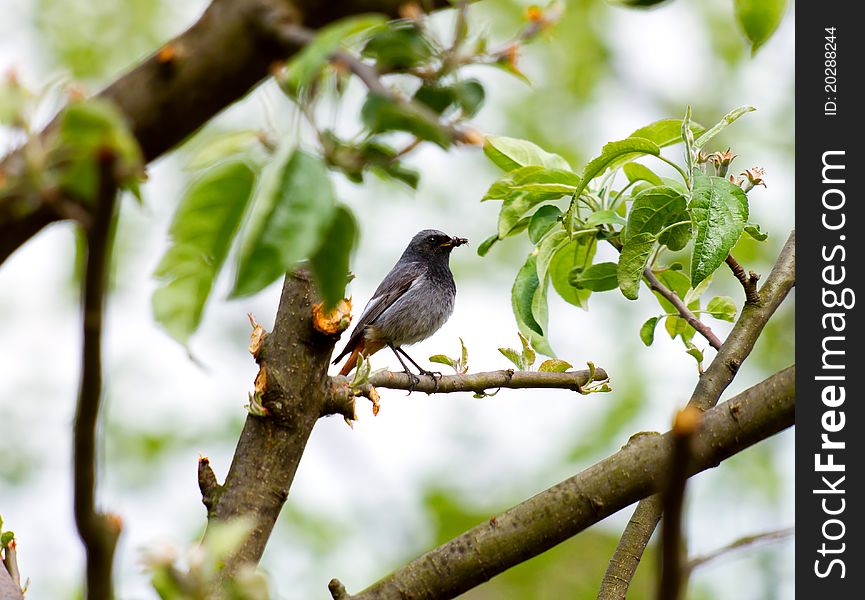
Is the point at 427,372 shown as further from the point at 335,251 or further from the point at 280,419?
the point at 335,251

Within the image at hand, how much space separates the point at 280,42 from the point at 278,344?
1543 millimetres

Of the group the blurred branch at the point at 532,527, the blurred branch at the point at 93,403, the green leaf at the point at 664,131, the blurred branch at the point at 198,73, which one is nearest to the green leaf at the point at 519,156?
the green leaf at the point at 664,131

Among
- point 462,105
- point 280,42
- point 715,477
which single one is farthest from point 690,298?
point 715,477

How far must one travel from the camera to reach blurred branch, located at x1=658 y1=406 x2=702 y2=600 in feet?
3.04

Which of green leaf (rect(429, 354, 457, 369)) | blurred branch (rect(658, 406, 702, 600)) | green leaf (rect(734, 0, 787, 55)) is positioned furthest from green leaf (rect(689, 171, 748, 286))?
blurred branch (rect(658, 406, 702, 600))

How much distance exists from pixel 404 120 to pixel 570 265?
74.8 inches

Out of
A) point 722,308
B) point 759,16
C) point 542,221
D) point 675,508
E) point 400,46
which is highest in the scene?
point 542,221

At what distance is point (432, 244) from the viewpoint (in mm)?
7656

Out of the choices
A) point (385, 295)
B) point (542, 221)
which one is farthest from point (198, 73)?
point (385, 295)

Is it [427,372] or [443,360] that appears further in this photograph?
[427,372]

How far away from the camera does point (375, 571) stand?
38.7 ft

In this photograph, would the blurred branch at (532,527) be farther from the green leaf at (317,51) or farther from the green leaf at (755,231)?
the green leaf at (317,51)
